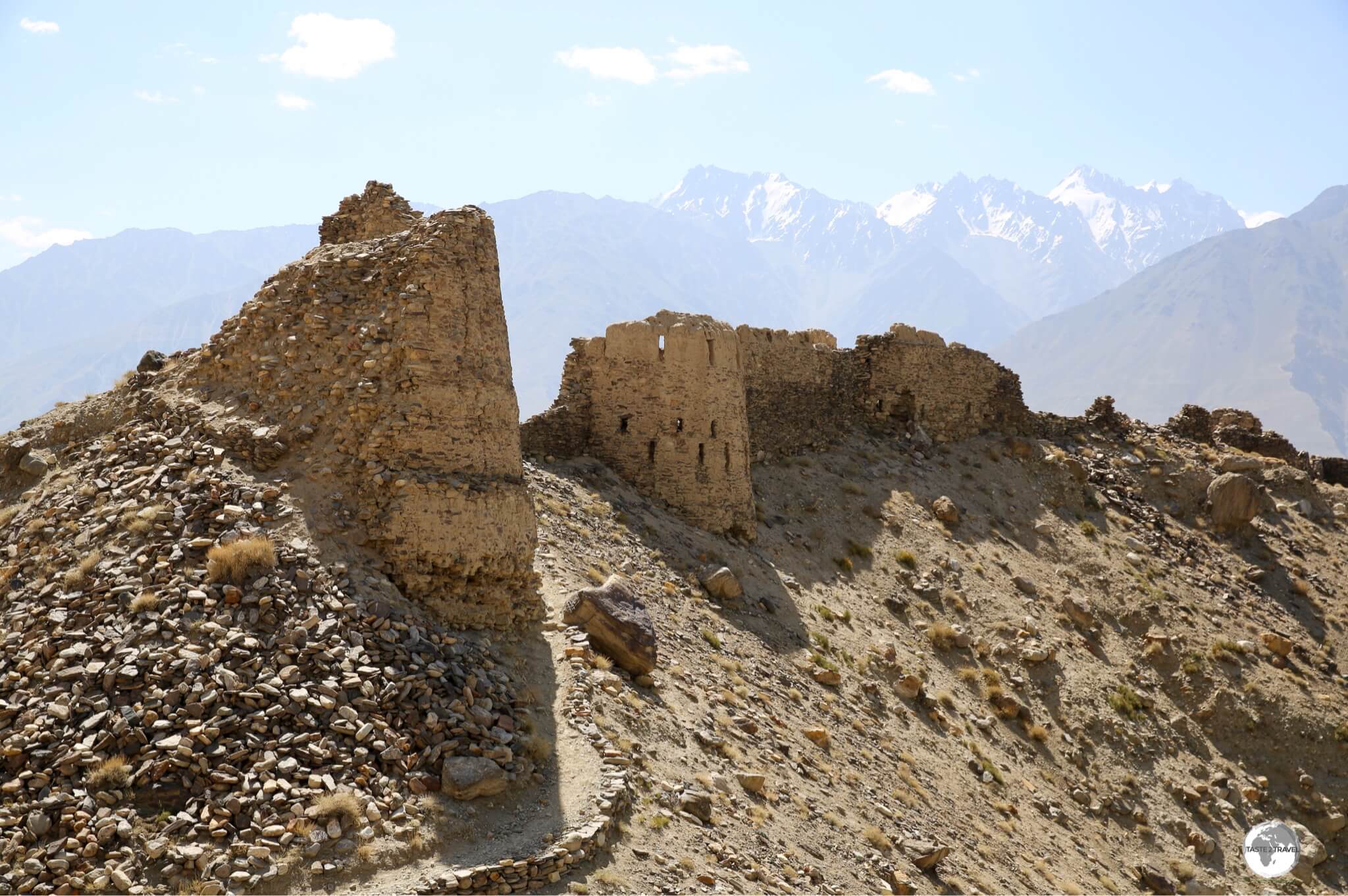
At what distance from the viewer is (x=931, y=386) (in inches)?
1161

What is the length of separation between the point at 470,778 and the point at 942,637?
13.1 metres

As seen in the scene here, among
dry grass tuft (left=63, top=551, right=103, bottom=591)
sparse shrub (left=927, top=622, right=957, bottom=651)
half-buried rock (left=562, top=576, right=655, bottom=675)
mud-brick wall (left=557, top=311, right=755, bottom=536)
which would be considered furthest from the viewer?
sparse shrub (left=927, top=622, right=957, bottom=651)

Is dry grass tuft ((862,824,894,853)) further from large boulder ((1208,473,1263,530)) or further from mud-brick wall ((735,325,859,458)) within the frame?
large boulder ((1208,473,1263,530))

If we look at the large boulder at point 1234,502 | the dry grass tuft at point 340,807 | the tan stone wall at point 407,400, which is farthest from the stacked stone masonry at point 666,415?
the large boulder at point 1234,502

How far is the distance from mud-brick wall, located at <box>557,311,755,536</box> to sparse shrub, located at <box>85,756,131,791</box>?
1227 centimetres

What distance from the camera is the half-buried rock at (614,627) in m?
13.2

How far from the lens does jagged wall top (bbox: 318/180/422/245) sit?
1488 centimetres

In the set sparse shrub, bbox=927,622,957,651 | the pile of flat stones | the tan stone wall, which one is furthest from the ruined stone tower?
the pile of flat stones

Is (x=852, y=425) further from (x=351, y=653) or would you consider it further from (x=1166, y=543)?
(x=351, y=653)

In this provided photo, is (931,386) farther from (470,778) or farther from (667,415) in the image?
(470,778)

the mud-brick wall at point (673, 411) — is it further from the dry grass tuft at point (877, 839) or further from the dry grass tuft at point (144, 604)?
the dry grass tuft at point (144, 604)

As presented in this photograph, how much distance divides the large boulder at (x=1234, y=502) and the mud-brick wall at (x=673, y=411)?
16252mm

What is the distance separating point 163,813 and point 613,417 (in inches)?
498

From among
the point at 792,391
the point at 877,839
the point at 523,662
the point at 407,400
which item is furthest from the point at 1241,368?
the point at 407,400
